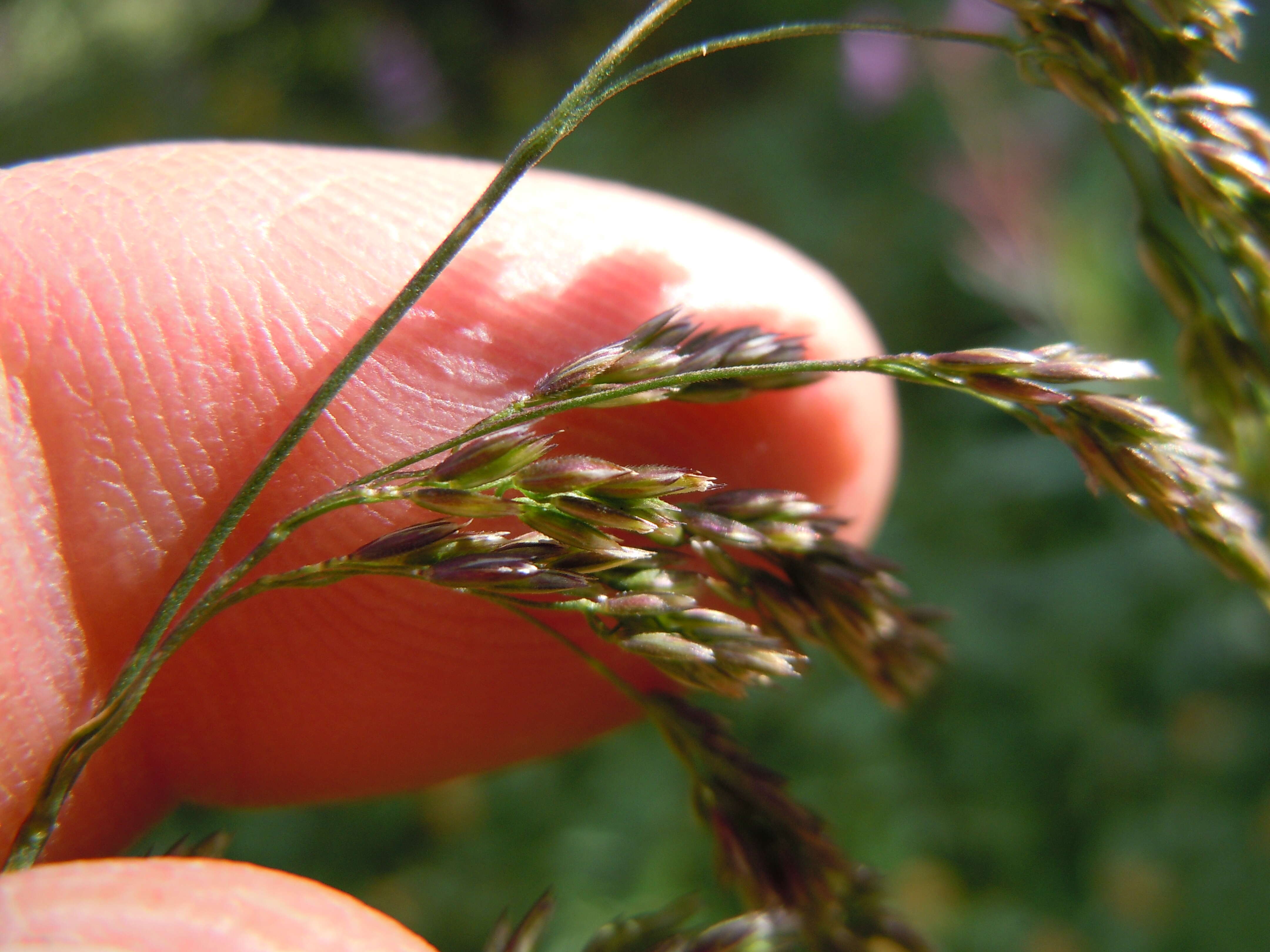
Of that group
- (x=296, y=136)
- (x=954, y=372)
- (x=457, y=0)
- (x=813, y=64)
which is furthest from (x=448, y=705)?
(x=457, y=0)

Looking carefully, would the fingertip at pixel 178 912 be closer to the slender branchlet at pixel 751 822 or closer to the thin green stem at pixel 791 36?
the slender branchlet at pixel 751 822

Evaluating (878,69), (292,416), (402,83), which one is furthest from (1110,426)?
(402,83)

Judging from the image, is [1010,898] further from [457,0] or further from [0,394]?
[457,0]

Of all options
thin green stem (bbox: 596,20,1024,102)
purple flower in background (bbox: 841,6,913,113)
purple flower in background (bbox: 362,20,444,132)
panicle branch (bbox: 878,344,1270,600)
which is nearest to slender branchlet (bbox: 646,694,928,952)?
panicle branch (bbox: 878,344,1270,600)

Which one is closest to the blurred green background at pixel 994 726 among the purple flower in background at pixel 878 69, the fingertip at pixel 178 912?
the purple flower in background at pixel 878 69

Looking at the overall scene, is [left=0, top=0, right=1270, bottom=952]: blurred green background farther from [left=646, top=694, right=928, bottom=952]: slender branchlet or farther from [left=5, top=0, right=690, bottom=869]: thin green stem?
[left=5, top=0, right=690, bottom=869]: thin green stem
